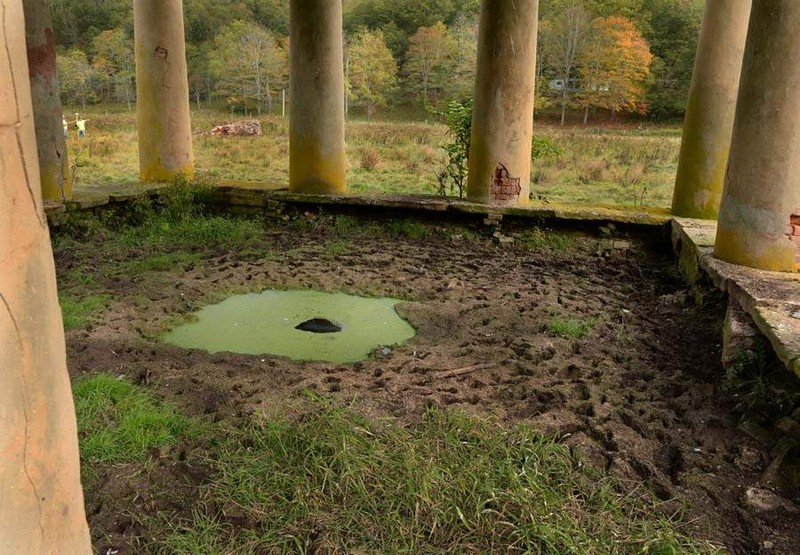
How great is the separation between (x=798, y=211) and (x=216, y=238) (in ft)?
21.7

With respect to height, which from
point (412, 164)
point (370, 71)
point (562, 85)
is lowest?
point (412, 164)

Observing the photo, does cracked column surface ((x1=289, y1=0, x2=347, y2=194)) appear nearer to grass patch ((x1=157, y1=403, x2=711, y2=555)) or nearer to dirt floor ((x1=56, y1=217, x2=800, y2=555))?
dirt floor ((x1=56, y1=217, x2=800, y2=555))

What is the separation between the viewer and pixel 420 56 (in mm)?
47094

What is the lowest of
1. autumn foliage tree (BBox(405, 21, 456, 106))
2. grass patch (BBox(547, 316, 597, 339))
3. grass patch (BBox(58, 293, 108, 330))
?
grass patch (BBox(58, 293, 108, 330))

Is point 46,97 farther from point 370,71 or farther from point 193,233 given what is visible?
point 370,71

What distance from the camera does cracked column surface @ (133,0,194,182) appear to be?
9.82 meters

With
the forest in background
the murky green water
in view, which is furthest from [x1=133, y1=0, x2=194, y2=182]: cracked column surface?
the forest in background

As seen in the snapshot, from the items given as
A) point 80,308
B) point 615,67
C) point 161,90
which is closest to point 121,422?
point 80,308

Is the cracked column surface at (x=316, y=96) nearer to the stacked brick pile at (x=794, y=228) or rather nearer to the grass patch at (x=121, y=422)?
the grass patch at (x=121, y=422)

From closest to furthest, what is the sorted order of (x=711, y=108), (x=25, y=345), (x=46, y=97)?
(x=25, y=345)
(x=711, y=108)
(x=46, y=97)

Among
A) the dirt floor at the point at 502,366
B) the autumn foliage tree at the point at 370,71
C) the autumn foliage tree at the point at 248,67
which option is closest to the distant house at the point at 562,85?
the autumn foliage tree at the point at 370,71

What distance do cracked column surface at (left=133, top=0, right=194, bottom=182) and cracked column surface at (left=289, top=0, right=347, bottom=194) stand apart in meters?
2.04

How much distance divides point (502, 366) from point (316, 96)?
5.90 meters

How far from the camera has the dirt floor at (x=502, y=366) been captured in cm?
317
